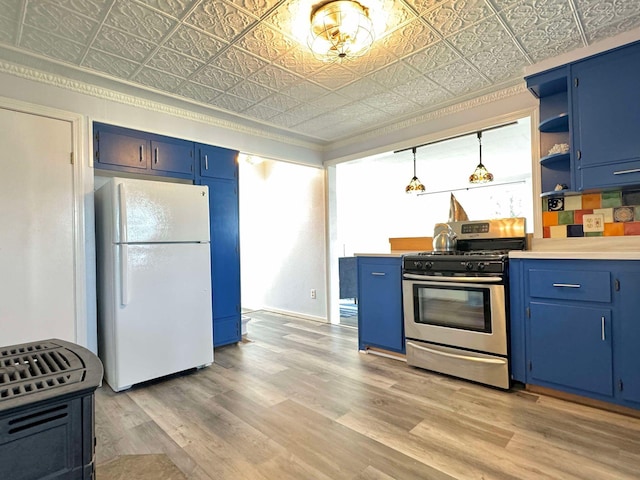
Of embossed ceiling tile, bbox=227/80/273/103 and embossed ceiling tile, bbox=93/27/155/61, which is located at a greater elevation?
embossed ceiling tile, bbox=227/80/273/103

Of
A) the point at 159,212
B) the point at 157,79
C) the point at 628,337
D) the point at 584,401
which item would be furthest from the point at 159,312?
the point at 628,337

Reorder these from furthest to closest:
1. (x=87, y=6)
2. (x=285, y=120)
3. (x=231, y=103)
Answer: (x=285, y=120), (x=231, y=103), (x=87, y=6)

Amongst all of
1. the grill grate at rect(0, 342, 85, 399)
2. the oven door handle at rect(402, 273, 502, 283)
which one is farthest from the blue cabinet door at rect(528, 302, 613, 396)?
the grill grate at rect(0, 342, 85, 399)

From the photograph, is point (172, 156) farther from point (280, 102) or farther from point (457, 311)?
point (457, 311)

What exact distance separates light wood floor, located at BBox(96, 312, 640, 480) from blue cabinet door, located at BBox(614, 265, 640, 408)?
0.19 meters

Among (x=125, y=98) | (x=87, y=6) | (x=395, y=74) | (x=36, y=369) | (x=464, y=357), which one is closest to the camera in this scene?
(x=36, y=369)

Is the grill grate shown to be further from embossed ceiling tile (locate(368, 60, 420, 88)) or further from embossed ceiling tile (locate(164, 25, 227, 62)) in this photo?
embossed ceiling tile (locate(368, 60, 420, 88))

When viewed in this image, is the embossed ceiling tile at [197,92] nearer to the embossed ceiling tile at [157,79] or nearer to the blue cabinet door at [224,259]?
the embossed ceiling tile at [157,79]

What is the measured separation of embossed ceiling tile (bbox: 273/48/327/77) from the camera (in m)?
2.26

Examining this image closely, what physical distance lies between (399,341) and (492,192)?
5301 mm

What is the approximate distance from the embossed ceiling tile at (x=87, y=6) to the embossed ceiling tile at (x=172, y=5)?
209 mm

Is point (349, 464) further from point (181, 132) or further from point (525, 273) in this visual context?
point (181, 132)

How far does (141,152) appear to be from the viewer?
292 cm

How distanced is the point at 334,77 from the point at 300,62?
1.11ft
